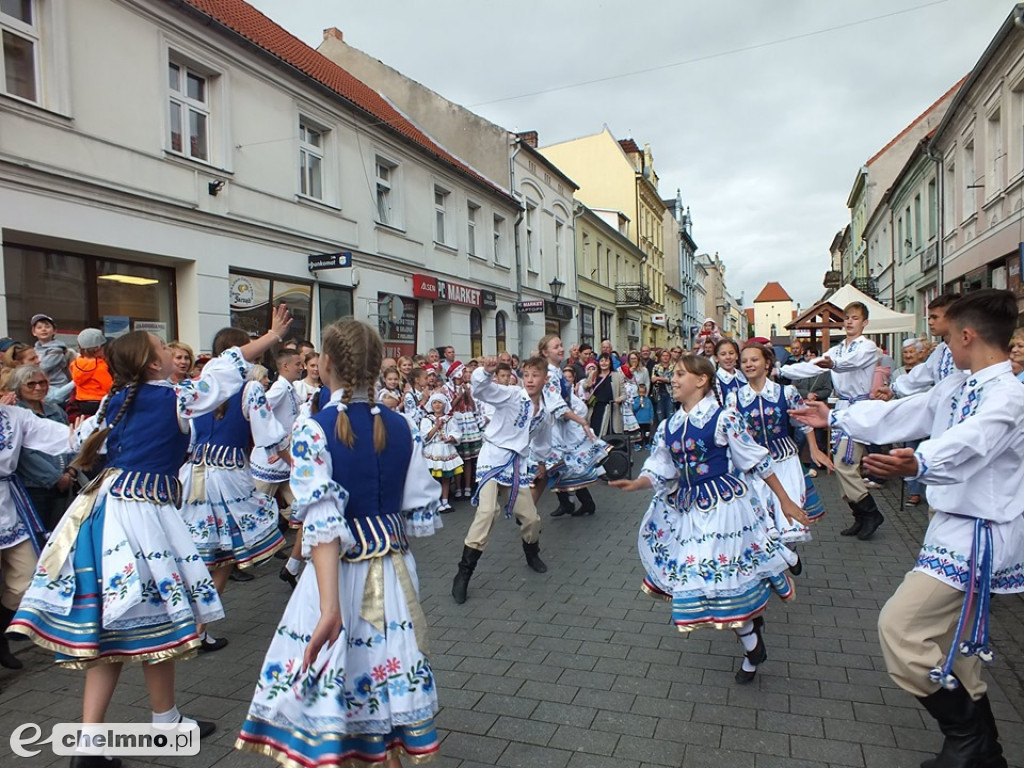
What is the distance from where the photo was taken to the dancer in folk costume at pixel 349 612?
2244mm

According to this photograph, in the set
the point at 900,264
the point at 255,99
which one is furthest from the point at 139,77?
the point at 900,264

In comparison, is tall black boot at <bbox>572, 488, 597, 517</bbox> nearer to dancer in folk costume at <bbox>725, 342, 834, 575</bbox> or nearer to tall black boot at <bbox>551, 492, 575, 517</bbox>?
tall black boot at <bbox>551, 492, 575, 517</bbox>

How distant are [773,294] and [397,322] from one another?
124 meters

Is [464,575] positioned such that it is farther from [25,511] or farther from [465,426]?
[465,426]

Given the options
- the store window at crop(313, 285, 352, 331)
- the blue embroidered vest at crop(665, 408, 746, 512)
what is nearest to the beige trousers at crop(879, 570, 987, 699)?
the blue embroidered vest at crop(665, 408, 746, 512)

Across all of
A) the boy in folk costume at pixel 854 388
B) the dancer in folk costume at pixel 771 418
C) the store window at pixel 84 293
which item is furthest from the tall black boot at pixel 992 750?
the store window at pixel 84 293

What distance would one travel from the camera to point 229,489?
180 inches

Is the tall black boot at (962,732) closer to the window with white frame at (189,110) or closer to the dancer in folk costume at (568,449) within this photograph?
the dancer in folk costume at (568,449)

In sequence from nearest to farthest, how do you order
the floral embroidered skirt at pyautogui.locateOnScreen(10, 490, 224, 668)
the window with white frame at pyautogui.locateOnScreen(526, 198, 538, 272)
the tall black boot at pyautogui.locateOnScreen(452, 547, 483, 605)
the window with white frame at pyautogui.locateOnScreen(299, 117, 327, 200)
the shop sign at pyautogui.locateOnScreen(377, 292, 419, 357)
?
the floral embroidered skirt at pyautogui.locateOnScreen(10, 490, 224, 668), the tall black boot at pyautogui.locateOnScreen(452, 547, 483, 605), the window with white frame at pyautogui.locateOnScreen(299, 117, 327, 200), the shop sign at pyautogui.locateOnScreen(377, 292, 419, 357), the window with white frame at pyautogui.locateOnScreen(526, 198, 538, 272)

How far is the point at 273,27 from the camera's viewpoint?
16.0m

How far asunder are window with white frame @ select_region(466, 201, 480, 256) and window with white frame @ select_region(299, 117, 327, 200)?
6717 mm

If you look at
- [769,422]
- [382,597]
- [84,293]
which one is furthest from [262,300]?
[382,597]

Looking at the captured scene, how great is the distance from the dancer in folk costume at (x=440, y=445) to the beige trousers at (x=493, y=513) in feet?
10.1
